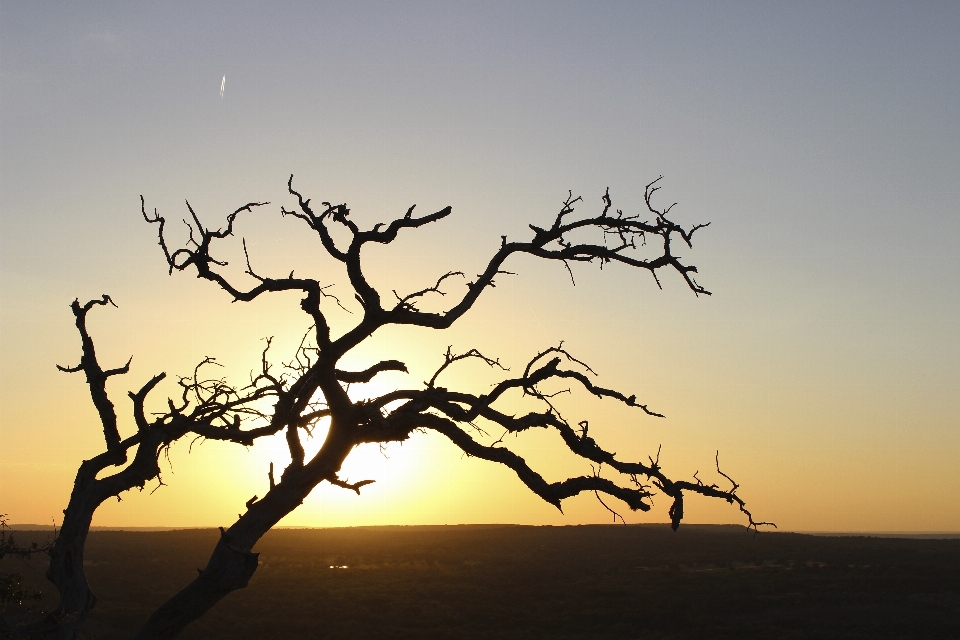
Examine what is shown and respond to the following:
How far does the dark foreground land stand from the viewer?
35.1 metres

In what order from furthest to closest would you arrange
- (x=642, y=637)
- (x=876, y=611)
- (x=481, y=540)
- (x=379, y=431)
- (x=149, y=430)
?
(x=481, y=540) < (x=876, y=611) < (x=642, y=637) < (x=149, y=430) < (x=379, y=431)

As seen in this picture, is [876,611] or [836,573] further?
[836,573]

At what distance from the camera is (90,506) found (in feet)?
27.0

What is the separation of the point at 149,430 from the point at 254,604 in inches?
1338

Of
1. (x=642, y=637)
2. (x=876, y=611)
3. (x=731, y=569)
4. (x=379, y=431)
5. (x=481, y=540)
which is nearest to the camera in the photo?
(x=379, y=431)

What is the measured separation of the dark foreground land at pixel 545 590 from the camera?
35.1 metres

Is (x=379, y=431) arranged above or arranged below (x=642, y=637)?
above

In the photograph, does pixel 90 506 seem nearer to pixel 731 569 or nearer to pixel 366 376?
pixel 366 376

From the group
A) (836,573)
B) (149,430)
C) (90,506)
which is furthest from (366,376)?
(836,573)

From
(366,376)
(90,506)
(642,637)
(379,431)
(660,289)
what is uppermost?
(660,289)

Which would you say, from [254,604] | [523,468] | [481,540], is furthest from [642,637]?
[481,540]

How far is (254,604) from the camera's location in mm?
39812

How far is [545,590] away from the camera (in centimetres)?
4694

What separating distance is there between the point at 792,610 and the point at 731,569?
56.7 feet
